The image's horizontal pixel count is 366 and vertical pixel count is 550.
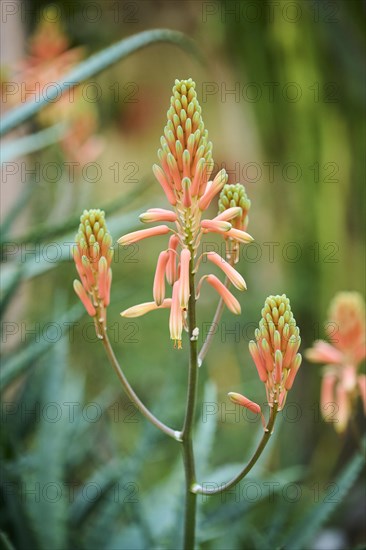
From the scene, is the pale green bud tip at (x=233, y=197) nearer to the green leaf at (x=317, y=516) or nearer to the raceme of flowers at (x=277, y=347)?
the raceme of flowers at (x=277, y=347)

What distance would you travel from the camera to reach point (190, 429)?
31 centimetres

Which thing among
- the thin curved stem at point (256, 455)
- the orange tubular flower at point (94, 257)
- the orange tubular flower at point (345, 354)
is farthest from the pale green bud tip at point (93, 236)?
the orange tubular flower at point (345, 354)

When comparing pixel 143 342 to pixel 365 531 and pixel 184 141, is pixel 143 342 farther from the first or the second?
pixel 184 141

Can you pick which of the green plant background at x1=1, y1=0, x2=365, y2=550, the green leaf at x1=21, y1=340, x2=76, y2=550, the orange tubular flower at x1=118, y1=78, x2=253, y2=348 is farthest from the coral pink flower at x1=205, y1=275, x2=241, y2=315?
the green leaf at x1=21, y1=340, x2=76, y2=550

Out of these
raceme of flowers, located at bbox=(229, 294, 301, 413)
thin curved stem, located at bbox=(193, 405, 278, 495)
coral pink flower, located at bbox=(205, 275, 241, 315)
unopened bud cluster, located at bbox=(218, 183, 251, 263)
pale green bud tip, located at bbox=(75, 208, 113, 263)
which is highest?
unopened bud cluster, located at bbox=(218, 183, 251, 263)

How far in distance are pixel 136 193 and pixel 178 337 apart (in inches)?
14.4

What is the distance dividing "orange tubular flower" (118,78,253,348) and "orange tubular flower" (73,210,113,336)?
0.04 ft

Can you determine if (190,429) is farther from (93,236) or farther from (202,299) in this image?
(202,299)

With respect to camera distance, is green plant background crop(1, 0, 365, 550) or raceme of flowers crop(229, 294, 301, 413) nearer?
raceme of flowers crop(229, 294, 301, 413)

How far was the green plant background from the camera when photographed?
0.55 metres

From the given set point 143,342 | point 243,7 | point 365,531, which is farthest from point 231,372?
point 243,7

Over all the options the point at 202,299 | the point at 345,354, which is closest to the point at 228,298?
the point at 345,354

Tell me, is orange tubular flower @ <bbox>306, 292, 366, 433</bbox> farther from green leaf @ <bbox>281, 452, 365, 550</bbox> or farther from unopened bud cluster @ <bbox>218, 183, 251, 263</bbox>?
unopened bud cluster @ <bbox>218, 183, 251, 263</bbox>

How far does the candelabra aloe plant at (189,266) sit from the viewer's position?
28 cm
